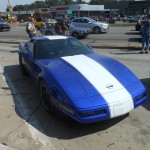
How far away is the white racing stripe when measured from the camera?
4.19 meters

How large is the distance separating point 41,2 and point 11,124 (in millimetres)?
180462

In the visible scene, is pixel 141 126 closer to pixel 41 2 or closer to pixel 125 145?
pixel 125 145

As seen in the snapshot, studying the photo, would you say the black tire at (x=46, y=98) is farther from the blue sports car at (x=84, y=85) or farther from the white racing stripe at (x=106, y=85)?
the white racing stripe at (x=106, y=85)

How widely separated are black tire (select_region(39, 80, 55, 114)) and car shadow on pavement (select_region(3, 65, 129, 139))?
4.9 inches

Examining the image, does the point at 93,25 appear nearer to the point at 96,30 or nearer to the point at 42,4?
the point at 96,30

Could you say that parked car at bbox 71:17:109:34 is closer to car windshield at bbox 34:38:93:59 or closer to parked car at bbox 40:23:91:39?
parked car at bbox 40:23:91:39

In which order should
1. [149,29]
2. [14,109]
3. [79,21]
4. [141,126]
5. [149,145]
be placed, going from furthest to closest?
[79,21] < [149,29] < [14,109] < [141,126] < [149,145]

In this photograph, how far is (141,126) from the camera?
176 inches

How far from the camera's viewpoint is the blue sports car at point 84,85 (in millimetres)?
4121

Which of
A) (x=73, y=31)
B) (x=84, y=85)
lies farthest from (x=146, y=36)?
(x=73, y=31)

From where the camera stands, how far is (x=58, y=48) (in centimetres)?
617

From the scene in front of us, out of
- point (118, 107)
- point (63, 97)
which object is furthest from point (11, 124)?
point (118, 107)

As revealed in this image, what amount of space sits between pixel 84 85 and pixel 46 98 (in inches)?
38.6

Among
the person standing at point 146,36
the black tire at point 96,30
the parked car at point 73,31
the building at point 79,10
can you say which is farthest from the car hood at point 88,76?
the building at point 79,10
